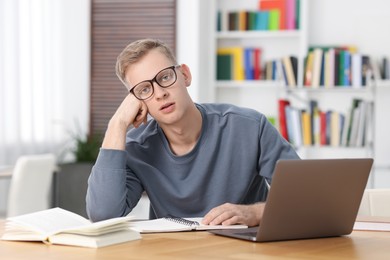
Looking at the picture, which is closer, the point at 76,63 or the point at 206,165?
the point at 206,165

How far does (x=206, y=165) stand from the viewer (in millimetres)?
2338

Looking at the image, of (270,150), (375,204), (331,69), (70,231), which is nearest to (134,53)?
(270,150)

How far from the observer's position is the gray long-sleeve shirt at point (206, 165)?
234 cm

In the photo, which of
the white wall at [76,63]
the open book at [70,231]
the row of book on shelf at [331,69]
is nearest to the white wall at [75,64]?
the white wall at [76,63]

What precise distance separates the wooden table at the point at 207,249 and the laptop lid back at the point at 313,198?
26 millimetres

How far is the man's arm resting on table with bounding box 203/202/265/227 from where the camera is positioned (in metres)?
2.05

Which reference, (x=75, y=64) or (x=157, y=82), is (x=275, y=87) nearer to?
(x=75, y=64)

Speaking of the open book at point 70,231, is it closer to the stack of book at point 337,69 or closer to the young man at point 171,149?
the young man at point 171,149

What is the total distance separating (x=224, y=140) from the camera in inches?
94.0

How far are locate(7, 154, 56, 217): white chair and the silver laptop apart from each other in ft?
9.19

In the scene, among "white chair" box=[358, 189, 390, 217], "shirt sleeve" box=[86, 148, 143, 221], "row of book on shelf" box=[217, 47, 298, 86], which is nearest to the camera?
"shirt sleeve" box=[86, 148, 143, 221]

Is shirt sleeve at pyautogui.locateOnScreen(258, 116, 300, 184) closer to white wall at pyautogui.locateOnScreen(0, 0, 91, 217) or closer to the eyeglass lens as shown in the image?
the eyeglass lens

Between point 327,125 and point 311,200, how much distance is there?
419cm

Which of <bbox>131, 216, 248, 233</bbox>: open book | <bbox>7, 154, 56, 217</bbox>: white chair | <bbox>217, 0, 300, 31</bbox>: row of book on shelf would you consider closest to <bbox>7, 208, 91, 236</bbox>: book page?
<bbox>131, 216, 248, 233</bbox>: open book
